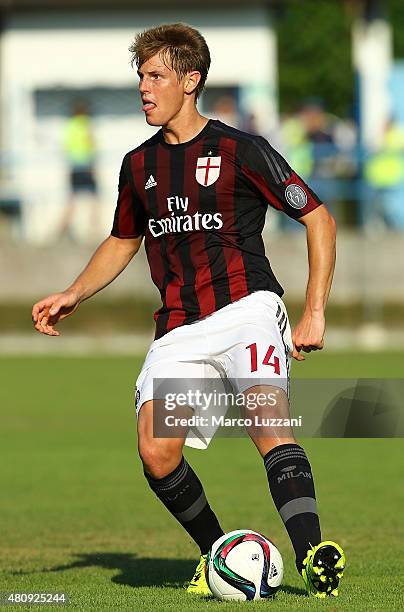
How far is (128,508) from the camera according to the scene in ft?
32.2

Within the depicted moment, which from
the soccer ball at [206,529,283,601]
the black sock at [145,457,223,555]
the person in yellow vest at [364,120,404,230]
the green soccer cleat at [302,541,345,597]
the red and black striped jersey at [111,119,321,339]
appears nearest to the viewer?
the green soccer cleat at [302,541,345,597]

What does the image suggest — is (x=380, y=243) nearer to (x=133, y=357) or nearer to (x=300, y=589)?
(x=133, y=357)

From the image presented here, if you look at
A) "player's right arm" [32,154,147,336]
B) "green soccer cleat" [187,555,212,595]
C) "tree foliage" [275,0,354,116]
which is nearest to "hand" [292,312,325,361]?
"player's right arm" [32,154,147,336]

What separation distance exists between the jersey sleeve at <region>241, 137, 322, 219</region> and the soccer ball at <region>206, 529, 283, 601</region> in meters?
1.36

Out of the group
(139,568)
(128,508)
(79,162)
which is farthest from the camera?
(79,162)

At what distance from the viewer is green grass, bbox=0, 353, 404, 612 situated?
6676 millimetres

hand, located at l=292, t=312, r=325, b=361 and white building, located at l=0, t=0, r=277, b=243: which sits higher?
white building, located at l=0, t=0, r=277, b=243

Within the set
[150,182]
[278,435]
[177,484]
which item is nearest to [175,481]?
[177,484]

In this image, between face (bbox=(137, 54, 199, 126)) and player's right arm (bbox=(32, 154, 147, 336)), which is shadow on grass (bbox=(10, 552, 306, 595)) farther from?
face (bbox=(137, 54, 199, 126))

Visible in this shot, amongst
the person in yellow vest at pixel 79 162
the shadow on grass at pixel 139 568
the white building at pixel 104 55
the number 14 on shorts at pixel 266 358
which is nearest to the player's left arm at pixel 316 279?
the number 14 on shorts at pixel 266 358

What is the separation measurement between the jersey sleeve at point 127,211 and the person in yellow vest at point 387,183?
15.5 m

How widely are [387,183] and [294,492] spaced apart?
16.7 metres

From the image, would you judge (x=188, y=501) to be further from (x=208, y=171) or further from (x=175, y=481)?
(x=208, y=171)

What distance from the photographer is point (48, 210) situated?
77.8ft
